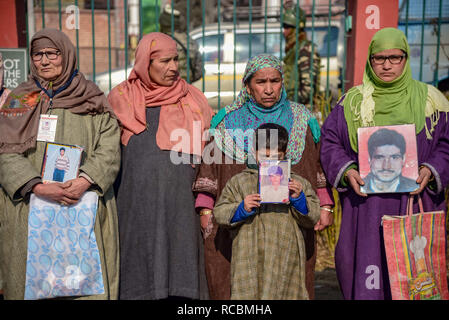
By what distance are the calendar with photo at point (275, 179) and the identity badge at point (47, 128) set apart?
1.25 meters

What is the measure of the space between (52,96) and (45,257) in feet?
3.11

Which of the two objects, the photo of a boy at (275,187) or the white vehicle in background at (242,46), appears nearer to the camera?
the photo of a boy at (275,187)

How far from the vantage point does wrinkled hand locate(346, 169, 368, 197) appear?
3384 mm

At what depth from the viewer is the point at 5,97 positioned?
147 inches

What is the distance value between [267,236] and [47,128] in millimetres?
1427

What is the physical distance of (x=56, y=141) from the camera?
3.40 m

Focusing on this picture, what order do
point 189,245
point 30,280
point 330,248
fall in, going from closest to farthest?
point 30,280, point 189,245, point 330,248

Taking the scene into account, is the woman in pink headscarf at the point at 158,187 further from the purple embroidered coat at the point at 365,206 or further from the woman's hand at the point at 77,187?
the purple embroidered coat at the point at 365,206

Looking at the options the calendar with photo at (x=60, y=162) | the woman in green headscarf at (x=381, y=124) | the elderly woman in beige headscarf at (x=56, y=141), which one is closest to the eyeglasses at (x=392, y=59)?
the woman in green headscarf at (x=381, y=124)

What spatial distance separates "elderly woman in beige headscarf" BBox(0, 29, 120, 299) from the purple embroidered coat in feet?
4.33

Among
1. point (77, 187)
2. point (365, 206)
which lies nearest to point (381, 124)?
point (365, 206)

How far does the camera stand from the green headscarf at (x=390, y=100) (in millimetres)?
3408

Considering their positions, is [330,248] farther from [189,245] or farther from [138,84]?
[138,84]
